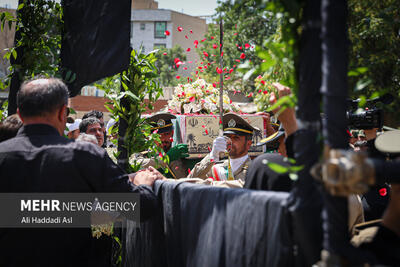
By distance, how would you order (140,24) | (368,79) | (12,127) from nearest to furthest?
(368,79) < (12,127) < (140,24)

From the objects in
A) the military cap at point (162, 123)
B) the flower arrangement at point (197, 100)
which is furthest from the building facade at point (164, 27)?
the military cap at point (162, 123)

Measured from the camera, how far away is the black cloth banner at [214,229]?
5.87 feet

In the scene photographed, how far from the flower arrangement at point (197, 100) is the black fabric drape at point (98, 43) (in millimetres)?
3393

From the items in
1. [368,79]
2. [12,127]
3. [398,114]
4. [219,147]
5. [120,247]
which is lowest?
[120,247]

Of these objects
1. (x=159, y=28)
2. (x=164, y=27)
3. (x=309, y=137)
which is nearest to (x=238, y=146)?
(x=309, y=137)

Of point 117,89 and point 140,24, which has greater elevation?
point 140,24

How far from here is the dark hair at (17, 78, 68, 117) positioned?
252 cm

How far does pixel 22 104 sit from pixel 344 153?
1882mm

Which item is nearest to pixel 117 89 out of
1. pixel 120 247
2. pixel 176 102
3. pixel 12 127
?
pixel 12 127

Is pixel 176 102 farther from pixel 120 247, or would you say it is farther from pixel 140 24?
pixel 140 24

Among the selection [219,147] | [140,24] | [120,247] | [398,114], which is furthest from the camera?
[140,24]

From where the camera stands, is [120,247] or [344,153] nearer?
[344,153]

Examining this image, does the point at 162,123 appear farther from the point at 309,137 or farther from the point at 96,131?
the point at 309,137

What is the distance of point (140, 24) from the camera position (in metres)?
63.4
